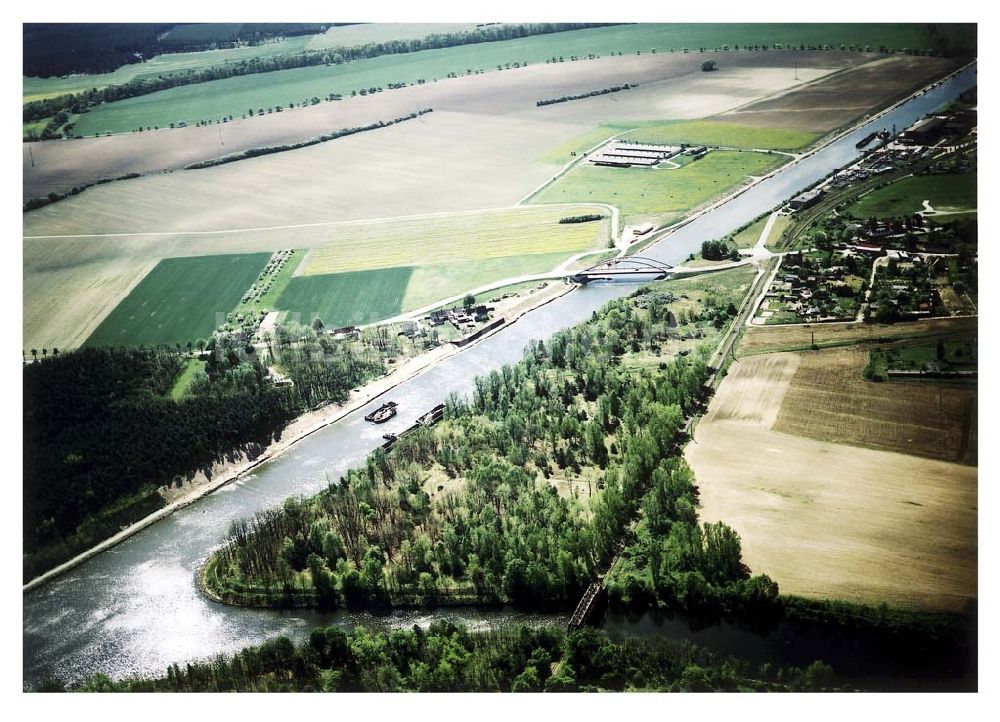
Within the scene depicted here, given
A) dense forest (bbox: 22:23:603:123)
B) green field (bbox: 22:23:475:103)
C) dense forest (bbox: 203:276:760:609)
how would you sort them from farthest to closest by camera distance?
dense forest (bbox: 22:23:603:123)
green field (bbox: 22:23:475:103)
dense forest (bbox: 203:276:760:609)

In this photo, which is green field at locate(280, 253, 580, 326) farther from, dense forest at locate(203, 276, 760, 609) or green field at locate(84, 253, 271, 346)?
dense forest at locate(203, 276, 760, 609)

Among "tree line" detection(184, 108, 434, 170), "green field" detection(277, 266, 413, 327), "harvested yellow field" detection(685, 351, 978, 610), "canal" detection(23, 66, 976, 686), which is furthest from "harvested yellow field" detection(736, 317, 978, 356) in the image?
"tree line" detection(184, 108, 434, 170)

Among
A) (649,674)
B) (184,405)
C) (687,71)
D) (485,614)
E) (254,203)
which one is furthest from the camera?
(687,71)

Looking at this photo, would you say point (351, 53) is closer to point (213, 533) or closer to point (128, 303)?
point (128, 303)

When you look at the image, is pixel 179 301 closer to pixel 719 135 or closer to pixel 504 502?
pixel 504 502

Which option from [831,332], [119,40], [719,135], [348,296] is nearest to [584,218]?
[719,135]
